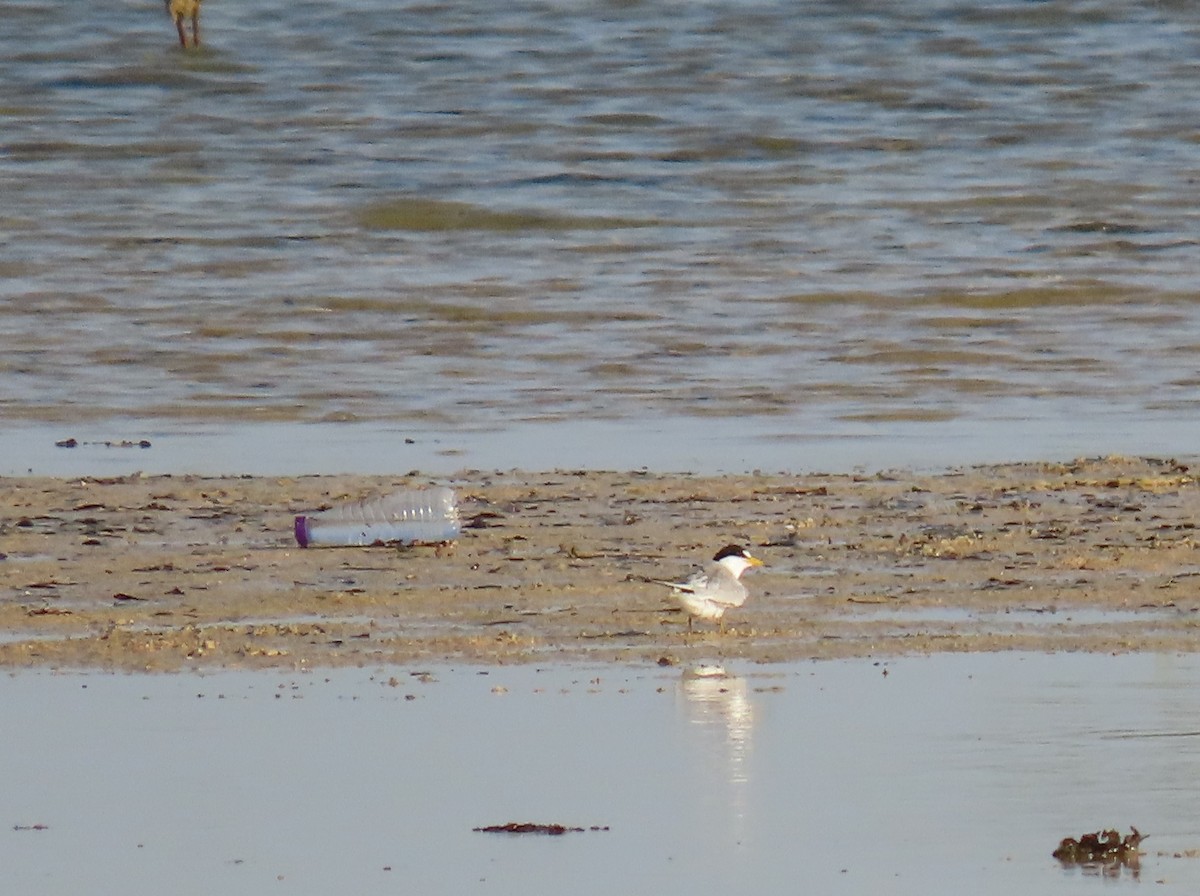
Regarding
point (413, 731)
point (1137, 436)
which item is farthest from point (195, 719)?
point (1137, 436)

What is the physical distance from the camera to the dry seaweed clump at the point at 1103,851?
4.56 m

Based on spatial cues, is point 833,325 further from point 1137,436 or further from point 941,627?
point 941,627

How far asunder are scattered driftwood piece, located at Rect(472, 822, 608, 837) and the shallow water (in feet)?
0.11

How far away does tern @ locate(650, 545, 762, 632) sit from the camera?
6645mm

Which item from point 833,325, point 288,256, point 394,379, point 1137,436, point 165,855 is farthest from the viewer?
point 288,256

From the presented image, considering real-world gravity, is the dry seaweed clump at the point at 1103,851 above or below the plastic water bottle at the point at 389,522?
above

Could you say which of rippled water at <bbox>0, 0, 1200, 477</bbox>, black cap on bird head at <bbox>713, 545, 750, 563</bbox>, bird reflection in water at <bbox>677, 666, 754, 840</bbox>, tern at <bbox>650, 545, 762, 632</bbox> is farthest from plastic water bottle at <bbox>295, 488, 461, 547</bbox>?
bird reflection in water at <bbox>677, 666, 754, 840</bbox>

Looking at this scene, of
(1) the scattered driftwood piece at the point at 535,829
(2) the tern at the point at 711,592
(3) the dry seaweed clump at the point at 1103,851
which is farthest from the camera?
(2) the tern at the point at 711,592

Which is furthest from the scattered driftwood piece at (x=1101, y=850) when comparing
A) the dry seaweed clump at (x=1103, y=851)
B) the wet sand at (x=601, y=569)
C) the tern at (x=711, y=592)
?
the tern at (x=711, y=592)

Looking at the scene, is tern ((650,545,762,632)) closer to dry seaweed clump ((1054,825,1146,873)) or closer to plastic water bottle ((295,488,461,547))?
plastic water bottle ((295,488,461,547))

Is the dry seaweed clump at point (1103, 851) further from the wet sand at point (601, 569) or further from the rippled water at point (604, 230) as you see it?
the rippled water at point (604, 230)

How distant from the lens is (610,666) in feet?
20.7

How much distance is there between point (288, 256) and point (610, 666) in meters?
10.8

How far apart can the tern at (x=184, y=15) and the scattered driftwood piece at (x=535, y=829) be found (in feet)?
69.0
